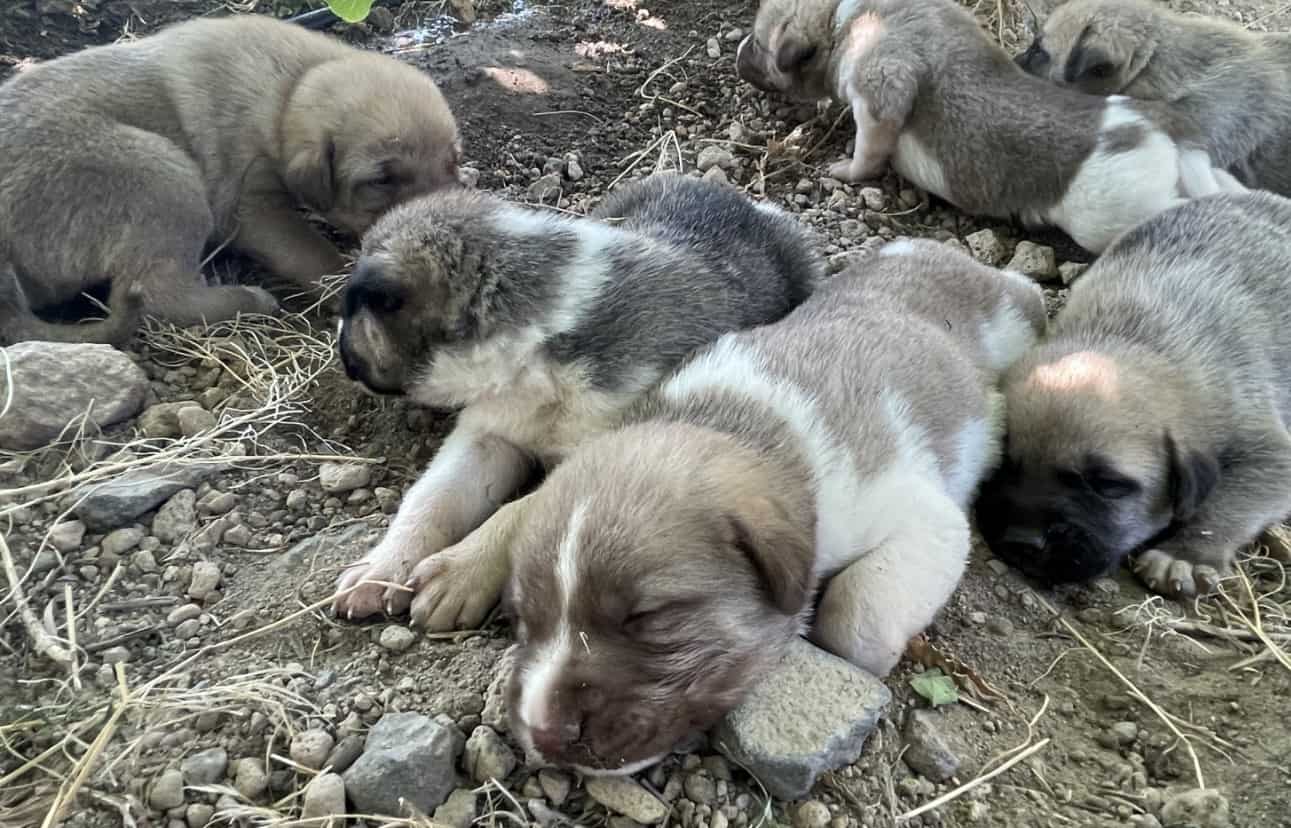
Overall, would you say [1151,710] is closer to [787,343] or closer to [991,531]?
[991,531]

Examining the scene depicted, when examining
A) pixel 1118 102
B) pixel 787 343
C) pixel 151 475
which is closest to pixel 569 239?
pixel 787 343

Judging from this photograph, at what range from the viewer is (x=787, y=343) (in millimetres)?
4199

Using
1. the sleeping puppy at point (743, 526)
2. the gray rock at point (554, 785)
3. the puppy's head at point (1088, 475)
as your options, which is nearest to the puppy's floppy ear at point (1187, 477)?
the puppy's head at point (1088, 475)

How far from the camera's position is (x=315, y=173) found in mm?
5664

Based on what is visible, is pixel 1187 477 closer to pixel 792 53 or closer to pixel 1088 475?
pixel 1088 475

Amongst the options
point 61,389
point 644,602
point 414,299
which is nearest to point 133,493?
point 61,389

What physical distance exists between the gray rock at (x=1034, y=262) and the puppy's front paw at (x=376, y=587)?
169 inches

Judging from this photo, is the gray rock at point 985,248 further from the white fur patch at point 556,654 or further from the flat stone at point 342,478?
the white fur patch at point 556,654

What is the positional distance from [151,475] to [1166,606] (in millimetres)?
4448

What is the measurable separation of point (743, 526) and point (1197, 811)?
173 centimetres

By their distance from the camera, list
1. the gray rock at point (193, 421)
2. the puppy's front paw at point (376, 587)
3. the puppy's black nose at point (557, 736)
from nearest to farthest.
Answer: the puppy's black nose at point (557, 736) < the puppy's front paw at point (376, 587) < the gray rock at point (193, 421)

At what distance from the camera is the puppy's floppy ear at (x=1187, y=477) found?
444cm

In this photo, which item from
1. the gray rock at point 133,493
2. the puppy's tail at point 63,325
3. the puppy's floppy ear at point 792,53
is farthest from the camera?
the puppy's floppy ear at point 792,53

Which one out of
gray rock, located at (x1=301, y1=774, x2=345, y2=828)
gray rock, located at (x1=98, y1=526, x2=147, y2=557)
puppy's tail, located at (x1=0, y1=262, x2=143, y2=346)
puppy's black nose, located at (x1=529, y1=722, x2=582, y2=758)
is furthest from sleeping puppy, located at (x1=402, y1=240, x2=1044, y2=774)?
puppy's tail, located at (x1=0, y1=262, x2=143, y2=346)
